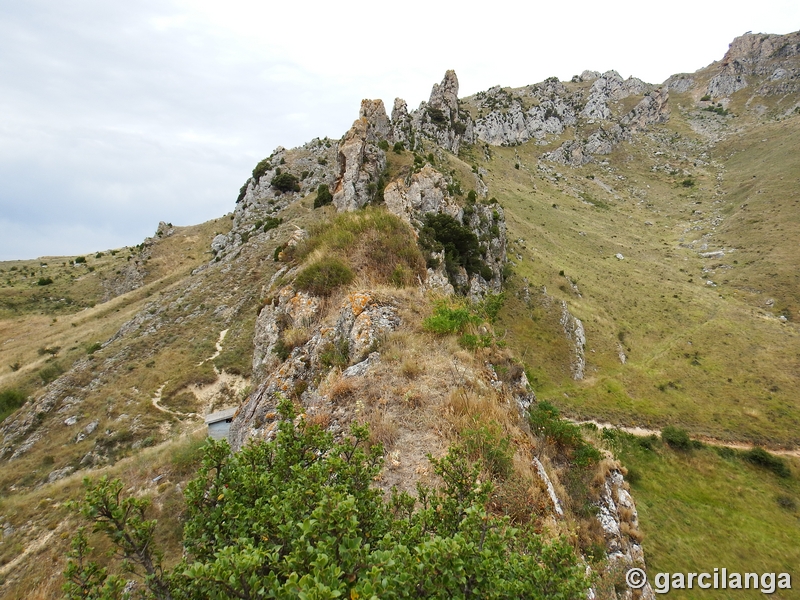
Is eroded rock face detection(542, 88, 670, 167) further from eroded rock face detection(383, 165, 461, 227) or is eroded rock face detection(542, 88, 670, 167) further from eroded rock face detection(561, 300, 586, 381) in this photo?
eroded rock face detection(383, 165, 461, 227)

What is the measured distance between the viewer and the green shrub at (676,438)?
29688 millimetres

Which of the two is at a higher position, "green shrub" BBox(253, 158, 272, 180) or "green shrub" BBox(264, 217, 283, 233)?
"green shrub" BBox(253, 158, 272, 180)

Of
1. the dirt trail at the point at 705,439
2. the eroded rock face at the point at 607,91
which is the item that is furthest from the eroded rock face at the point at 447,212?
the eroded rock face at the point at 607,91

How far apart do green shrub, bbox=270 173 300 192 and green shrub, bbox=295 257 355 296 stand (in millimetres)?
51927

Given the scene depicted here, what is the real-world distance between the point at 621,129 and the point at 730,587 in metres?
146

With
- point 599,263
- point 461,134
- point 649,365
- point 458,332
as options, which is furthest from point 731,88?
point 458,332

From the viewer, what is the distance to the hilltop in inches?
313

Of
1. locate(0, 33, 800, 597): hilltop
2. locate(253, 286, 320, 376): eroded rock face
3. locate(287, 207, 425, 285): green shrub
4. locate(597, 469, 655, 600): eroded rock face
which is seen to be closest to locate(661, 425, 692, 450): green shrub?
locate(0, 33, 800, 597): hilltop

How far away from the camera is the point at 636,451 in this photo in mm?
29781

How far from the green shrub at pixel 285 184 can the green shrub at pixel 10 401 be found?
1630 inches

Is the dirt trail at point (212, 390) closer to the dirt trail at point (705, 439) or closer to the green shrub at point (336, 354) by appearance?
the green shrub at point (336, 354)

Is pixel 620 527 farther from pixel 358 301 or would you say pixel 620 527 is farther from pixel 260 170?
pixel 260 170

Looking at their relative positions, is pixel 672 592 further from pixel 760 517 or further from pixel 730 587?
pixel 760 517

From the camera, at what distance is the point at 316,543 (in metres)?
2.88
